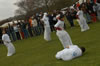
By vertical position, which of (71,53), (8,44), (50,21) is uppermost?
(50,21)

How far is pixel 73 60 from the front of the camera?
29.5 feet

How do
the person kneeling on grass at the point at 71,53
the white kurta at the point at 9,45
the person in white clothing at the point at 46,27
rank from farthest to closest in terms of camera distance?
the person in white clothing at the point at 46,27, the white kurta at the point at 9,45, the person kneeling on grass at the point at 71,53

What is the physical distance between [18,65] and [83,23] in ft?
25.7

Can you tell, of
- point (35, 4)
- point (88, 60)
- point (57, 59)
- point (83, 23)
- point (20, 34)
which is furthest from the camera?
point (35, 4)

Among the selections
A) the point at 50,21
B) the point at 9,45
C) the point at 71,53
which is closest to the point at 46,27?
the point at 9,45

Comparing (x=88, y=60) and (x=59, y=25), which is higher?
(x=59, y=25)

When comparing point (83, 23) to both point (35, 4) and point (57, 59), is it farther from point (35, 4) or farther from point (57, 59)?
point (35, 4)

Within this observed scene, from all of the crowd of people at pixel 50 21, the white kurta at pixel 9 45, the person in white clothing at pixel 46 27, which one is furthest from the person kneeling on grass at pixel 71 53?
the person in white clothing at pixel 46 27

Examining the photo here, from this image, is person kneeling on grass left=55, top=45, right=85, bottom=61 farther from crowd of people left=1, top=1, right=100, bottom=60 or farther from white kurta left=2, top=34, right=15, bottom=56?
crowd of people left=1, top=1, right=100, bottom=60

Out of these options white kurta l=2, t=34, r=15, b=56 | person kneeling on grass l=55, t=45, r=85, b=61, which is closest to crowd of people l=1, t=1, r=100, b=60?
white kurta l=2, t=34, r=15, b=56

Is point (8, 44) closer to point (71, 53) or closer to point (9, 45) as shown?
point (9, 45)

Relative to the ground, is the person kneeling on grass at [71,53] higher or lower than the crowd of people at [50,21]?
lower

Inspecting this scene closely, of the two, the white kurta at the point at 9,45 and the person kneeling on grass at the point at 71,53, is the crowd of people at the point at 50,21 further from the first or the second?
the person kneeling on grass at the point at 71,53

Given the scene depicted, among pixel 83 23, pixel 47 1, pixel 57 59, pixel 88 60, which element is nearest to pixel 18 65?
pixel 57 59
